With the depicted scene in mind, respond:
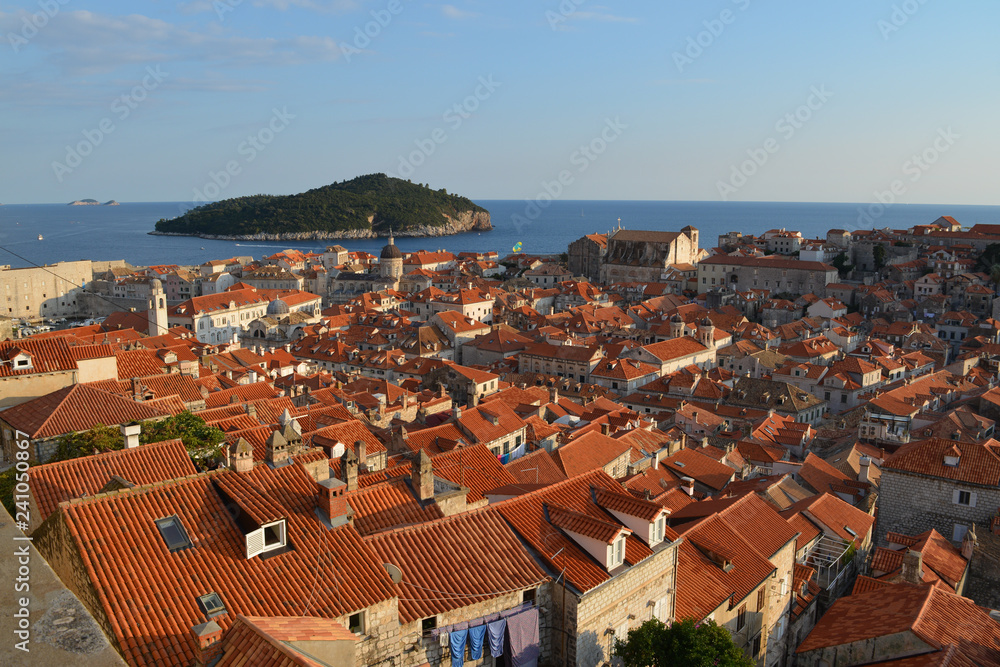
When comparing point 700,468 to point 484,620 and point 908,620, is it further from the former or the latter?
point 484,620

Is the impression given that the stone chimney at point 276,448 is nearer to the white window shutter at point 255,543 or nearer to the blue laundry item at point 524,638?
the white window shutter at point 255,543

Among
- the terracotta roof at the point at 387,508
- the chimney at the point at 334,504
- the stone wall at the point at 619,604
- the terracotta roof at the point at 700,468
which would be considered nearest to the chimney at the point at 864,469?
the terracotta roof at the point at 700,468

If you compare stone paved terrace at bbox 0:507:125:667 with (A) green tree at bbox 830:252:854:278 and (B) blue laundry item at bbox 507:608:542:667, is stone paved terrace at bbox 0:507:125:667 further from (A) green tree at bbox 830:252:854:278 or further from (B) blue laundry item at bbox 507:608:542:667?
(A) green tree at bbox 830:252:854:278

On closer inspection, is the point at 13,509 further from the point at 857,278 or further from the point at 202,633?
the point at 857,278

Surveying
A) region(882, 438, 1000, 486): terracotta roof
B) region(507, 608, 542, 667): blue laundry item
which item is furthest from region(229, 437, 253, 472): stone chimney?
region(882, 438, 1000, 486): terracotta roof

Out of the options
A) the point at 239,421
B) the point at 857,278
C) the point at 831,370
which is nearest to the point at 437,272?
the point at 857,278

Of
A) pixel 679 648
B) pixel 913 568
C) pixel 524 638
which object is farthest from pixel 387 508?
pixel 913 568

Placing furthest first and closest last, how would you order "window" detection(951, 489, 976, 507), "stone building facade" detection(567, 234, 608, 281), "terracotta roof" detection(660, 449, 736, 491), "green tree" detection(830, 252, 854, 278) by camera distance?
"stone building facade" detection(567, 234, 608, 281), "green tree" detection(830, 252, 854, 278), "terracotta roof" detection(660, 449, 736, 491), "window" detection(951, 489, 976, 507)
